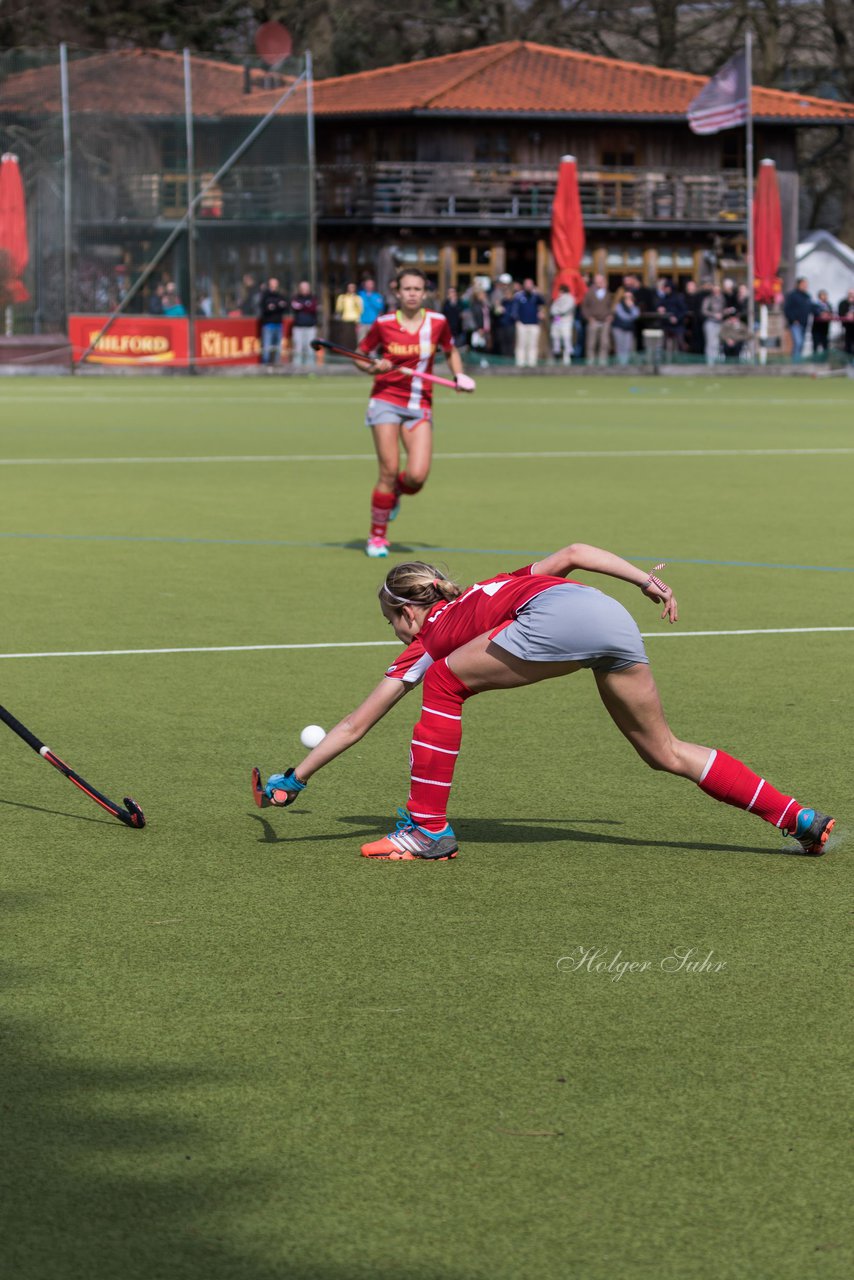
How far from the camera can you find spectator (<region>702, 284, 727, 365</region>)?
163ft

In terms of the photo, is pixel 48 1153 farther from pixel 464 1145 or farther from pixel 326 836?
pixel 326 836

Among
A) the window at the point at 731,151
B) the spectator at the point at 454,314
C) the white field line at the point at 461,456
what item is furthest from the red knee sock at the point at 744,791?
the window at the point at 731,151

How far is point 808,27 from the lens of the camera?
77.3 metres

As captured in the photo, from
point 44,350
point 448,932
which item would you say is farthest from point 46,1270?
point 44,350

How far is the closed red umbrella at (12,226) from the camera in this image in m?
44.7

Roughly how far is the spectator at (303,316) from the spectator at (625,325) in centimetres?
702

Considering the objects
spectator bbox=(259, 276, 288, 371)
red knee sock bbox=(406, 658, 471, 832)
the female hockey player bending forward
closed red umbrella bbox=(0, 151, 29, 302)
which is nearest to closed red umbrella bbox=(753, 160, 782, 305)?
spectator bbox=(259, 276, 288, 371)

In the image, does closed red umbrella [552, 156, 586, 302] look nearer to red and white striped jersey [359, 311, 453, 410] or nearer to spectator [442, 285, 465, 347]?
spectator [442, 285, 465, 347]

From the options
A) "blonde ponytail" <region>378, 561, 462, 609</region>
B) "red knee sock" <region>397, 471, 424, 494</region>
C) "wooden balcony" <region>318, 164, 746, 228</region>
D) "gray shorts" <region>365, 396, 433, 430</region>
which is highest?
"wooden balcony" <region>318, 164, 746, 228</region>

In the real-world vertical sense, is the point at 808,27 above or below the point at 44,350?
Answer: above

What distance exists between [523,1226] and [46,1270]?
2.95ft

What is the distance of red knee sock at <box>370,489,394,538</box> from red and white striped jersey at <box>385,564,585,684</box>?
27.6 feet

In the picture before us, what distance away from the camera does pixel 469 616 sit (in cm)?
676

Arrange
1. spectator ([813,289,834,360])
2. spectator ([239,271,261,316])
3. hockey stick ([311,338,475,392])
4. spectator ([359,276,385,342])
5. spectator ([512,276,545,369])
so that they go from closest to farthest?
1. hockey stick ([311,338,475,392])
2. spectator ([239,271,261,316])
3. spectator ([512,276,545,369])
4. spectator ([359,276,385,342])
5. spectator ([813,289,834,360])
